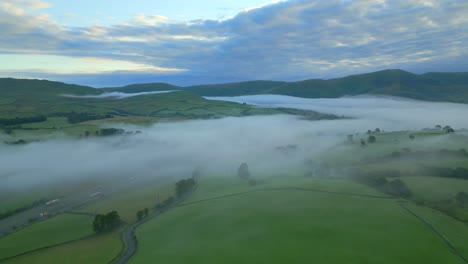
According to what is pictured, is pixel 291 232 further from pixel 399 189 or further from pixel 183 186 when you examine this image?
pixel 183 186

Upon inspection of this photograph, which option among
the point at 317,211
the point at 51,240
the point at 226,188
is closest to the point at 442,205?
the point at 317,211

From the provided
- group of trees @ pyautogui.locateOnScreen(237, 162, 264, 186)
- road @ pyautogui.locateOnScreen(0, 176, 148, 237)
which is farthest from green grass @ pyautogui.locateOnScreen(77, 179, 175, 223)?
group of trees @ pyautogui.locateOnScreen(237, 162, 264, 186)

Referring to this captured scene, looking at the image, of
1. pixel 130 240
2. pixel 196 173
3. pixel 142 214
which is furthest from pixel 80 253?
pixel 196 173

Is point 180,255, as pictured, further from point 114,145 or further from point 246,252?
point 114,145

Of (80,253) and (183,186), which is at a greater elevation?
(183,186)

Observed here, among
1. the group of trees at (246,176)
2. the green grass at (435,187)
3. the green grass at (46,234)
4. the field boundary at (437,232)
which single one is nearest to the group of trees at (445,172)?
the green grass at (435,187)

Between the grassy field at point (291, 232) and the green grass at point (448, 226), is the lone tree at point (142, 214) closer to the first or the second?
Result: the grassy field at point (291, 232)

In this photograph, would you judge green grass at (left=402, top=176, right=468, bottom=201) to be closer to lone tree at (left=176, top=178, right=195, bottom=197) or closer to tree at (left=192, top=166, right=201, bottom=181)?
lone tree at (left=176, top=178, right=195, bottom=197)
